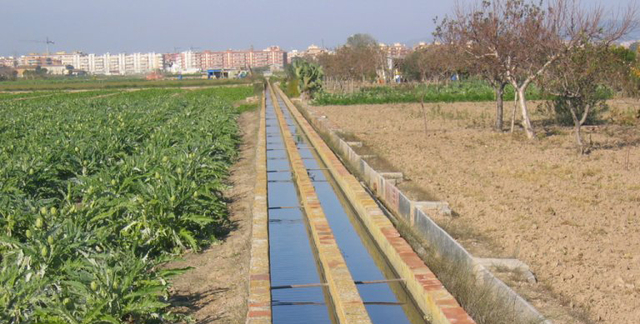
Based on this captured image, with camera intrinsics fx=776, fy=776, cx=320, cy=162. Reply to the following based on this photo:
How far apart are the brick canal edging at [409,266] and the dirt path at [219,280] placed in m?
1.41

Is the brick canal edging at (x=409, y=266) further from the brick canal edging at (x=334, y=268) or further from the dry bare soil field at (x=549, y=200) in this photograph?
the dry bare soil field at (x=549, y=200)

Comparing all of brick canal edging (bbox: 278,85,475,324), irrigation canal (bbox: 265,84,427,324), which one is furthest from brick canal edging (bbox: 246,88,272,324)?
brick canal edging (bbox: 278,85,475,324)

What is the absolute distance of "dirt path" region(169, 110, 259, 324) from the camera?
233 inches

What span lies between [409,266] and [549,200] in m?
3.48

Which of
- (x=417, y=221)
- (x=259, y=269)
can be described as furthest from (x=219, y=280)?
(x=417, y=221)

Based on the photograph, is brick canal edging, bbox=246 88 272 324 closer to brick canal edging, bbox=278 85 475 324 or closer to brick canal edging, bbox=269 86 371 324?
brick canal edging, bbox=269 86 371 324

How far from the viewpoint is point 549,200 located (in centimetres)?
955

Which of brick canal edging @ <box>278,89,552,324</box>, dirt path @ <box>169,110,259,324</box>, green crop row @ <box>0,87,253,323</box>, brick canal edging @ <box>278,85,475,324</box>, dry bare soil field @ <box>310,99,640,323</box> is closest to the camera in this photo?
green crop row @ <box>0,87,253,323</box>

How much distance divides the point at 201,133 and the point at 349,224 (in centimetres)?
642

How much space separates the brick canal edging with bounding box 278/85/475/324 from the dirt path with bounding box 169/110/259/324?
A: 1408 millimetres

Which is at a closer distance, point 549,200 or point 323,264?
point 323,264

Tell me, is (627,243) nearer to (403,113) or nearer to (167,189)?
(167,189)

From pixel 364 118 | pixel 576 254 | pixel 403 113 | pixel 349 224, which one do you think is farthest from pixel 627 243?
pixel 403 113

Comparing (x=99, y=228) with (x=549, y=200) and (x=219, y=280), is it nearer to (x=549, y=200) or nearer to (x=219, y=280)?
(x=219, y=280)
